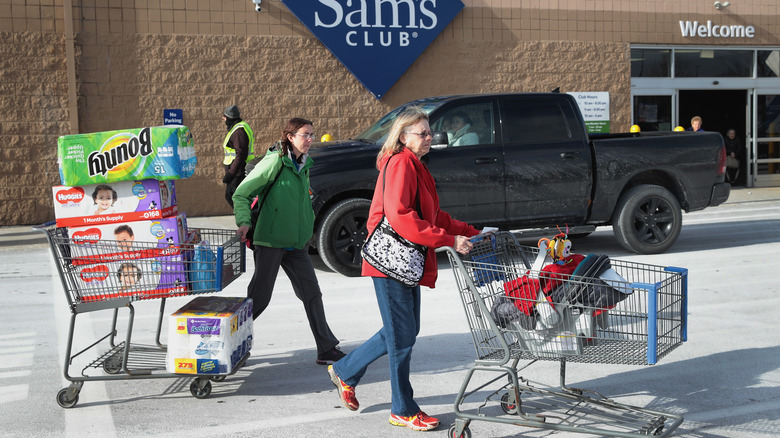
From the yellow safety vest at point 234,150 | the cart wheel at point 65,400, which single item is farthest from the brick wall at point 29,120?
the cart wheel at point 65,400

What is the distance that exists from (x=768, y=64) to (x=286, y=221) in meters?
17.0

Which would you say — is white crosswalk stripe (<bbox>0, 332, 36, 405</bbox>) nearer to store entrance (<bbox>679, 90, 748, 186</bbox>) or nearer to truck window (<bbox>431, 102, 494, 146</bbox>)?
truck window (<bbox>431, 102, 494, 146</bbox>)

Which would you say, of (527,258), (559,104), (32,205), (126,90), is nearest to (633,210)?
(559,104)

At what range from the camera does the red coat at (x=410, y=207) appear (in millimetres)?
4387

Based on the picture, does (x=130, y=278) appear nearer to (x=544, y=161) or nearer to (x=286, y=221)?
(x=286, y=221)

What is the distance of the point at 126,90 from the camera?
1473 cm

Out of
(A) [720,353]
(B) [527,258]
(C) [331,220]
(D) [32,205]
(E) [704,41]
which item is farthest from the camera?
(E) [704,41]

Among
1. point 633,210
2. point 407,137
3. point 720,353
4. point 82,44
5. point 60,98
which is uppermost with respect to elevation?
point 82,44

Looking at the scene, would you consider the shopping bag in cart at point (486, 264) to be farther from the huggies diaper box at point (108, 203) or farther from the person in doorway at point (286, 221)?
the huggies diaper box at point (108, 203)

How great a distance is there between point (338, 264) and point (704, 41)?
12.9m

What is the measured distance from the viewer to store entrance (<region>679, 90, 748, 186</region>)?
1962 cm

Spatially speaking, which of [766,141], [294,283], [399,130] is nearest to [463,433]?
[399,130]

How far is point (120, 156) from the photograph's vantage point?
505cm

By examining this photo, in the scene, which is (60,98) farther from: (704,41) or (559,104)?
(704,41)
